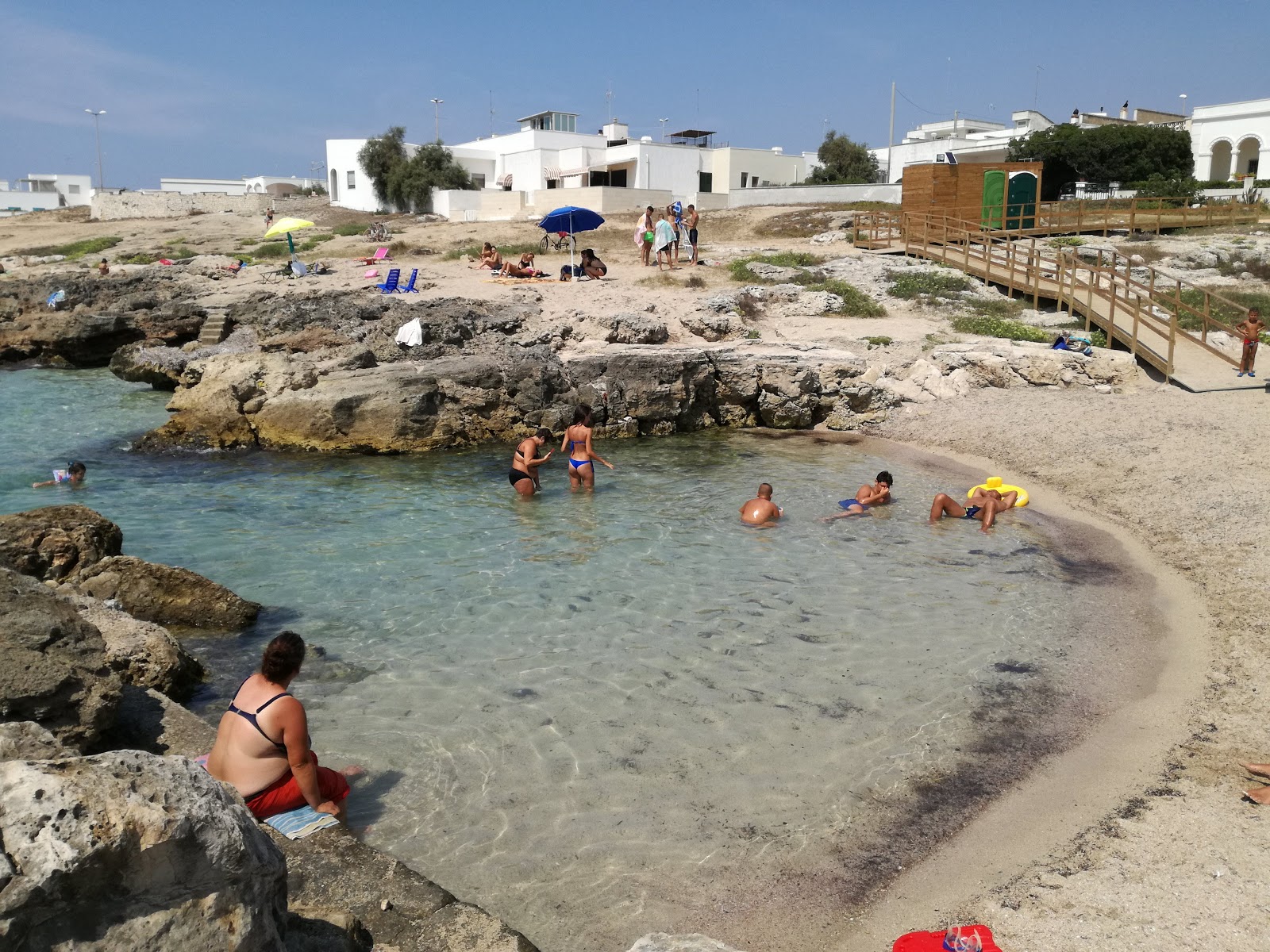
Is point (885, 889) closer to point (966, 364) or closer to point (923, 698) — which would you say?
point (923, 698)

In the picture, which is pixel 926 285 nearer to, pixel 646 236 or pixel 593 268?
pixel 646 236

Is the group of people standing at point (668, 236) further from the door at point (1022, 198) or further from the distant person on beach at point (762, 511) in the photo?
the distant person on beach at point (762, 511)

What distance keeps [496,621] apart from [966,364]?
11764mm

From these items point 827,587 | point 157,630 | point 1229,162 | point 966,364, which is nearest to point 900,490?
point 827,587

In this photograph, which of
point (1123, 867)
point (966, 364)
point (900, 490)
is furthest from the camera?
point (966, 364)

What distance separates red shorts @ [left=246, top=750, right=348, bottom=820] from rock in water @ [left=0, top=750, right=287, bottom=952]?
2244 millimetres

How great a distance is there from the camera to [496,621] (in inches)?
316

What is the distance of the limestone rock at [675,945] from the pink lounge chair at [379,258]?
84.2 ft

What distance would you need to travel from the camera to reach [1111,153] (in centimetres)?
5147

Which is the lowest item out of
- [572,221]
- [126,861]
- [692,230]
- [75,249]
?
[126,861]

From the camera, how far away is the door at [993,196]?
93.5 feet

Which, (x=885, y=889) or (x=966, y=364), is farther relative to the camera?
(x=966, y=364)

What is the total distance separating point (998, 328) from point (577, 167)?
114ft

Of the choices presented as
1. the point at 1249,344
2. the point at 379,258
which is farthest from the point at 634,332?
the point at 379,258
